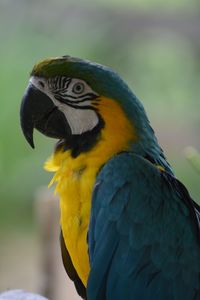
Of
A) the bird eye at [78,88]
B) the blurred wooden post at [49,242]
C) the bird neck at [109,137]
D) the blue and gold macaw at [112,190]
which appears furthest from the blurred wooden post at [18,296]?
the blurred wooden post at [49,242]

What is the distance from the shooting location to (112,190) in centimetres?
160

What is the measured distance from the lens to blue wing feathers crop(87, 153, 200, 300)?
1.58m

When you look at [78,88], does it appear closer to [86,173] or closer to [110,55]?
[86,173]

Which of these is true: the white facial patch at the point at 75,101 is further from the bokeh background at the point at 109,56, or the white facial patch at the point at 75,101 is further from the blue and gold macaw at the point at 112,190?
the bokeh background at the point at 109,56

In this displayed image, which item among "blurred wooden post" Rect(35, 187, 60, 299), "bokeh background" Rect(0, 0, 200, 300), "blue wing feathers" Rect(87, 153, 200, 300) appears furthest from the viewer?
"bokeh background" Rect(0, 0, 200, 300)

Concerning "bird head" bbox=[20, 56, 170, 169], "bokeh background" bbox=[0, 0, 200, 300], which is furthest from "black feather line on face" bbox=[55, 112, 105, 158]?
"bokeh background" bbox=[0, 0, 200, 300]

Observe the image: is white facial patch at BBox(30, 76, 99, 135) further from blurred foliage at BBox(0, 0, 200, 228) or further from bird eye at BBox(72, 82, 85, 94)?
blurred foliage at BBox(0, 0, 200, 228)

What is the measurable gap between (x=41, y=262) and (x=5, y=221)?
8.04 ft

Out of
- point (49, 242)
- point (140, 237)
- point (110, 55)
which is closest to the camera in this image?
point (140, 237)

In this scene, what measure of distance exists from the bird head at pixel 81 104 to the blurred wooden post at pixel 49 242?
0.86 m

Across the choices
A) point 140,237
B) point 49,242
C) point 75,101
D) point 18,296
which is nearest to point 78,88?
point 75,101

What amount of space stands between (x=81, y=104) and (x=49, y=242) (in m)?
0.96

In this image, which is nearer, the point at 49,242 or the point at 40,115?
the point at 40,115

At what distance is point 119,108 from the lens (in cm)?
166
